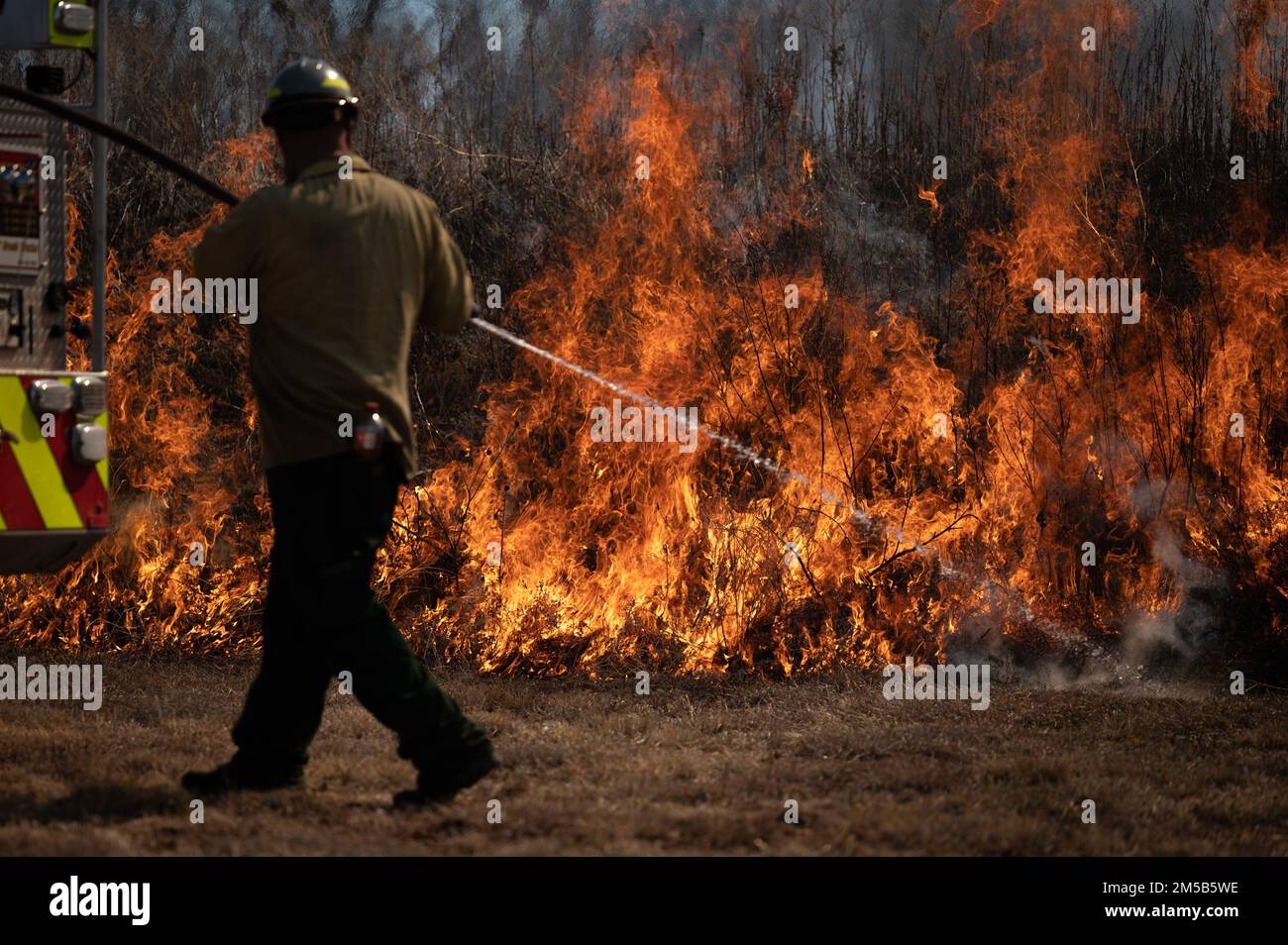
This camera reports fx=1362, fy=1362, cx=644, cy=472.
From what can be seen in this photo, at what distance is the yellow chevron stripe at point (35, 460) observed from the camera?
478 centimetres

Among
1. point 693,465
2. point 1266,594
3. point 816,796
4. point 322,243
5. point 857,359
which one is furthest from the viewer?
point 857,359

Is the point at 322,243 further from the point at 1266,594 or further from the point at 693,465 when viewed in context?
the point at 1266,594

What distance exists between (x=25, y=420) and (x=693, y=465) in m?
4.14

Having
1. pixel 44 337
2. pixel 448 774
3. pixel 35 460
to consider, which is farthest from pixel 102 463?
pixel 448 774

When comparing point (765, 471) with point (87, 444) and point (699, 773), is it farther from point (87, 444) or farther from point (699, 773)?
point (87, 444)

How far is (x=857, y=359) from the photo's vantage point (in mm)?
8805

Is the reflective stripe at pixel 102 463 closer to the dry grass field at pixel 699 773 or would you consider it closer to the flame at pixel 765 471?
the dry grass field at pixel 699 773

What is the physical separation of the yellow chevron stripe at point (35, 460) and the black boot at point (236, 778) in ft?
3.66

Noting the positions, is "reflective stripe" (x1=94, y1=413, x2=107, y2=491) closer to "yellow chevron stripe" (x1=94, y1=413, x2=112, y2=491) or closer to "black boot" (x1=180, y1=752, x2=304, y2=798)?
"yellow chevron stripe" (x1=94, y1=413, x2=112, y2=491)

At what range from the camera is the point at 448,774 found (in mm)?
4332

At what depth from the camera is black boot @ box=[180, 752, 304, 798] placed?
4469 mm

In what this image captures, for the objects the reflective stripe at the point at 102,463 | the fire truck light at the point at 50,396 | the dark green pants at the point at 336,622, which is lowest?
the dark green pants at the point at 336,622

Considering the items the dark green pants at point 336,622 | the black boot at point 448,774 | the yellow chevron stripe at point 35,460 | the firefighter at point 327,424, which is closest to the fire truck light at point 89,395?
the yellow chevron stripe at point 35,460
